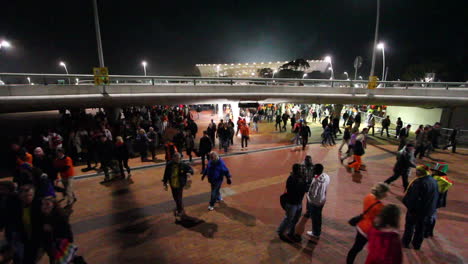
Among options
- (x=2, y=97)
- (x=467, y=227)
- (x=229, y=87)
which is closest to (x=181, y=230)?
(x=467, y=227)

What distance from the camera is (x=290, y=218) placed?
4.57m

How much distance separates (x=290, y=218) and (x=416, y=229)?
2510 mm

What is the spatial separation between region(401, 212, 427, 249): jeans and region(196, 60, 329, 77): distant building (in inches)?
4049

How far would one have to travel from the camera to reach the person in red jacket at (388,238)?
8.41ft

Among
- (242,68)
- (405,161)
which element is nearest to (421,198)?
(405,161)

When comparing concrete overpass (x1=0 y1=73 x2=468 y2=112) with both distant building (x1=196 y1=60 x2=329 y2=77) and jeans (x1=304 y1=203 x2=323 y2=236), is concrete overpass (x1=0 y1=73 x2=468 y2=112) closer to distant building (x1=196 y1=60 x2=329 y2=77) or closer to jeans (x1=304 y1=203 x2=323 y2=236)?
jeans (x1=304 y1=203 x2=323 y2=236)

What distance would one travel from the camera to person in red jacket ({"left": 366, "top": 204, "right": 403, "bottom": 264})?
256 centimetres

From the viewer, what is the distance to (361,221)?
3465mm

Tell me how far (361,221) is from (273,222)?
2375 mm

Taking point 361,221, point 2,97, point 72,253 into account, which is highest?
point 2,97

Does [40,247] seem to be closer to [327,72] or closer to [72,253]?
[72,253]

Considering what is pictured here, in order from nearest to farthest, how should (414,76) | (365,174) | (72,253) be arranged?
(72,253) → (365,174) → (414,76)

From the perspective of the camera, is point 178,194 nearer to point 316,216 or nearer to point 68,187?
point 316,216

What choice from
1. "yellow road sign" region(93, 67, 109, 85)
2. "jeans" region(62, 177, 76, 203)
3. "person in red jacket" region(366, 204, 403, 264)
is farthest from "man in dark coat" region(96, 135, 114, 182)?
"person in red jacket" region(366, 204, 403, 264)
